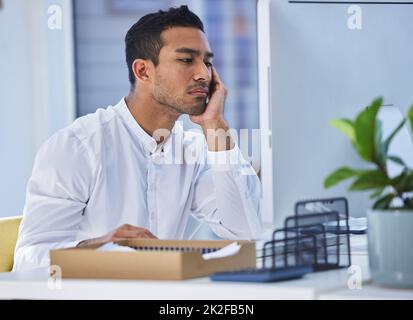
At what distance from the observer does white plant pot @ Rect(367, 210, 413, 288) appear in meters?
1.26

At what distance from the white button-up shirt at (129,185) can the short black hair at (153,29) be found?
0.23m

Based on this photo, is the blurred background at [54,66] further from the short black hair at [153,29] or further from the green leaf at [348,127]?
the green leaf at [348,127]

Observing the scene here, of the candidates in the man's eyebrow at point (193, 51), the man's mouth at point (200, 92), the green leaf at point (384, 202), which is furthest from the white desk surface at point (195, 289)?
the man's eyebrow at point (193, 51)

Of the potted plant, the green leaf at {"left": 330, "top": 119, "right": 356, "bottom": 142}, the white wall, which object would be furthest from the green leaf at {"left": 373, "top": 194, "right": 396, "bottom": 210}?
the white wall

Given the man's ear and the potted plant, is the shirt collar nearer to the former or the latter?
the man's ear

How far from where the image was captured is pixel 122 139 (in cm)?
255

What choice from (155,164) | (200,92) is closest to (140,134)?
(155,164)

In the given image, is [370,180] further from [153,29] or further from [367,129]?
[153,29]

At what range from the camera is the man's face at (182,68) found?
2.54 meters

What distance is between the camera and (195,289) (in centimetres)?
131

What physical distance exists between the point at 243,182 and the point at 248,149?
19 centimetres

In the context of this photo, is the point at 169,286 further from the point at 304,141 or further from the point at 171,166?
the point at 171,166

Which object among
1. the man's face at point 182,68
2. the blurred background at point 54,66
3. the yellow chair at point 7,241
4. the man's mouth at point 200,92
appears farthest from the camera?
the blurred background at point 54,66

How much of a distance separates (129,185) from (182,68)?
0.41m
